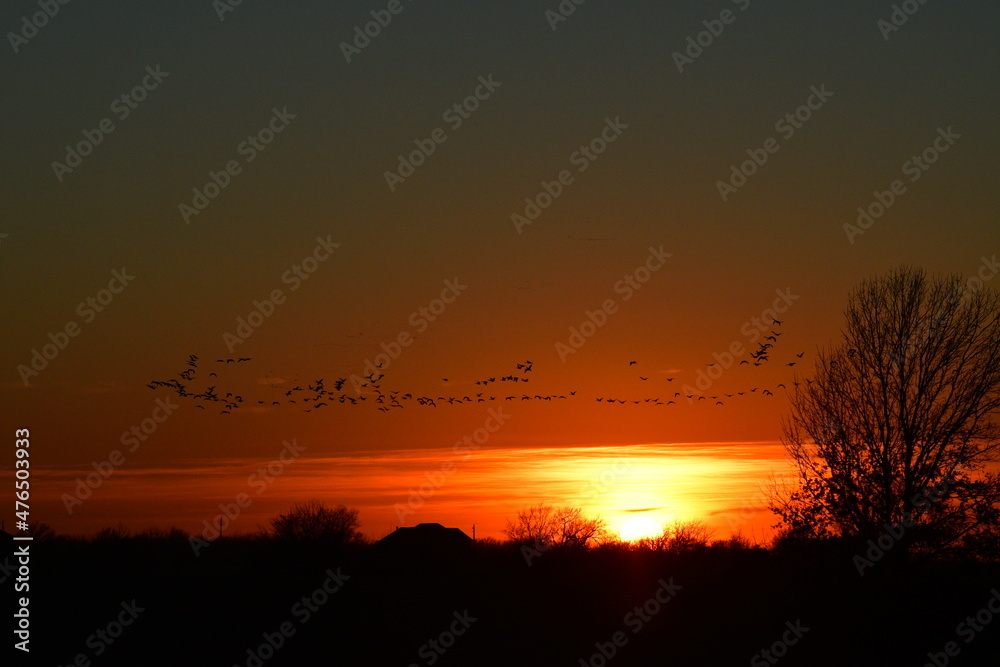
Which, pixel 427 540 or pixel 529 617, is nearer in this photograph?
pixel 529 617

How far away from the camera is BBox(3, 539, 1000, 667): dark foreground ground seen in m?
37.4

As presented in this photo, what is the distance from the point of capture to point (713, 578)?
4541 centimetres

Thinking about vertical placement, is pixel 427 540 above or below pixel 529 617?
below

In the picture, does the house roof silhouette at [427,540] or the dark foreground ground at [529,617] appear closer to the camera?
the dark foreground ground at [529,617]

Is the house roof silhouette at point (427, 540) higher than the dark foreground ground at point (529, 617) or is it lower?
lower

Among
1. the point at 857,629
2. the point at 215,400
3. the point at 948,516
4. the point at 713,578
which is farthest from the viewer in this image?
the point at 713,578

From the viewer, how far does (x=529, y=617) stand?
4266 cm

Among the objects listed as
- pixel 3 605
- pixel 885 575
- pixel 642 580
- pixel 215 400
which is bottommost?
pixel 3 605

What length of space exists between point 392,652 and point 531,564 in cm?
1444

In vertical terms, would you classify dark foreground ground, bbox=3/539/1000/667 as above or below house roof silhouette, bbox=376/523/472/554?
above

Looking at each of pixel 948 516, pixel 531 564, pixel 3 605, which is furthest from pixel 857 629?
pixel 3 605

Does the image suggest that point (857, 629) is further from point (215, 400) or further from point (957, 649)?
point (215, 400)

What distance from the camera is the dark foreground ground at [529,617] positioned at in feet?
123

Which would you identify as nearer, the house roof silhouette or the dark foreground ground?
the dark foreground ground
